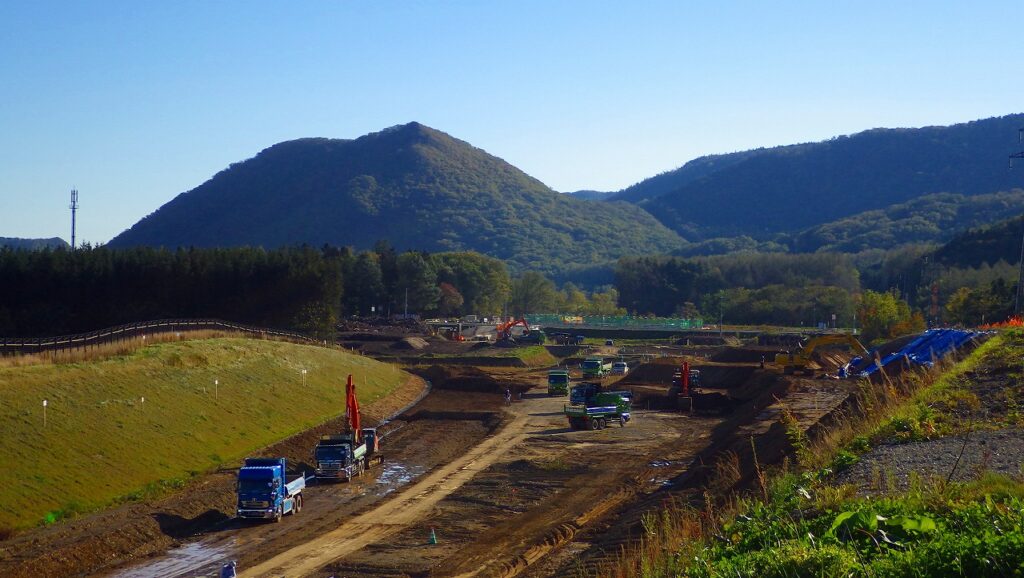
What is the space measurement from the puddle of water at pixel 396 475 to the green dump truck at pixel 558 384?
30574 mm

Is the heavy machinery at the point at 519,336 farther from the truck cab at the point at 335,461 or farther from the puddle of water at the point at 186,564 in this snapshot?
the puddle of water at the point at 186,564

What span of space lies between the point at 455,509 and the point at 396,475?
8.68 meters

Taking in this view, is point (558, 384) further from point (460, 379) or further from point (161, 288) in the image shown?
point (161, 288)

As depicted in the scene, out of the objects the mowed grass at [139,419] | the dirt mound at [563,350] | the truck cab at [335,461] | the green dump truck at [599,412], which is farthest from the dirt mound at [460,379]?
the truck cab at [335,461]

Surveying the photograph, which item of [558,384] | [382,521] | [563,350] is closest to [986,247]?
[563,350]

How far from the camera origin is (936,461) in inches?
684

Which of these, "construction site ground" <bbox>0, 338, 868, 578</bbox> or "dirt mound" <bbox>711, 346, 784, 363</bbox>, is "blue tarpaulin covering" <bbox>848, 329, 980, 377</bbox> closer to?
"construction site ground" <bbox>0, 338, 868, 578</bbox>

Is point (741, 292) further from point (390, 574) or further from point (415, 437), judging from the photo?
point (390, 574)

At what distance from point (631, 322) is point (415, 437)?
10516 centimetres

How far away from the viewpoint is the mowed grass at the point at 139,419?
35031 millimetres

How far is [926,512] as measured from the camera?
12.5 metres

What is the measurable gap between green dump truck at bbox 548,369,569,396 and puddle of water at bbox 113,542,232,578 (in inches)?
1895

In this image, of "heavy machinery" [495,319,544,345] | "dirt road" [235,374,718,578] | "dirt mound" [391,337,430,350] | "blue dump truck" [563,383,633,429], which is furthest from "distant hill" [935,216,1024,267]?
"dirt road" [235,374,718,578]

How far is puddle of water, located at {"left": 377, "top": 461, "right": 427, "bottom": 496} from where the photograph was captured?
43772 mm
